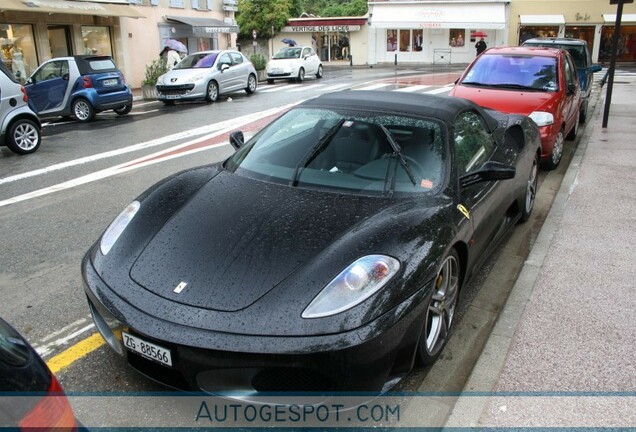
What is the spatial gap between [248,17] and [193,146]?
121 ft

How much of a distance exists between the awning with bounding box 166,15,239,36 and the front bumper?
26.5m

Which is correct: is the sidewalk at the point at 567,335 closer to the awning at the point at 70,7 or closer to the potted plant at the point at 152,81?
the potted plant at the point at 152,81

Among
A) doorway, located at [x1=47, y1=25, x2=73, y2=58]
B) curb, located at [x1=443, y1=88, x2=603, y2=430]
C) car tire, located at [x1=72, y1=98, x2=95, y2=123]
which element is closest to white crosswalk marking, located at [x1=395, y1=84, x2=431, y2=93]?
car tire, located at [x1=72, y1=98, x2=95, y2=123]

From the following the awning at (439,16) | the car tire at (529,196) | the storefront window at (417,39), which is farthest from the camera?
the storefront window at (417,39)

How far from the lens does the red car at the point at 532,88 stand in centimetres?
757

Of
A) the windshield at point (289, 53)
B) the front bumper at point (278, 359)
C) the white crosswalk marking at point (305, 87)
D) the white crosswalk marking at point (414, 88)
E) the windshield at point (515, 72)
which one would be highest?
the windshield at point (289, 53)

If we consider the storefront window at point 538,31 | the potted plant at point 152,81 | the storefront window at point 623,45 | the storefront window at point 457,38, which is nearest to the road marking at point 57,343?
the potted plant at point 152,81

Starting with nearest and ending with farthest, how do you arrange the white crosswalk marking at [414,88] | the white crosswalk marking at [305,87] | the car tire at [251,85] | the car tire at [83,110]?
the car tire at [83,110] < the car tire at [251,85] < the white crosswalk marking at [414,88] < the white crosswalk marking at [305,87]

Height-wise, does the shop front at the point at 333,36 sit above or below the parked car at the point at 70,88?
above

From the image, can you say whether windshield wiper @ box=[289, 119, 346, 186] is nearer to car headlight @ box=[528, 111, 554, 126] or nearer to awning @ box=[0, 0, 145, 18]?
car headlight @ box=[528, 111, 554, 126]

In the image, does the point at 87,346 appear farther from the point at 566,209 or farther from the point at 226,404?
the point at 566,209

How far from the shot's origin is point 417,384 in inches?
123

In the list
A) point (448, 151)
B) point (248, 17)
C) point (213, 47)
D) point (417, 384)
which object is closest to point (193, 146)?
point (448, 151)

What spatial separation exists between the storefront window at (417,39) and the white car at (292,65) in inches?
821
